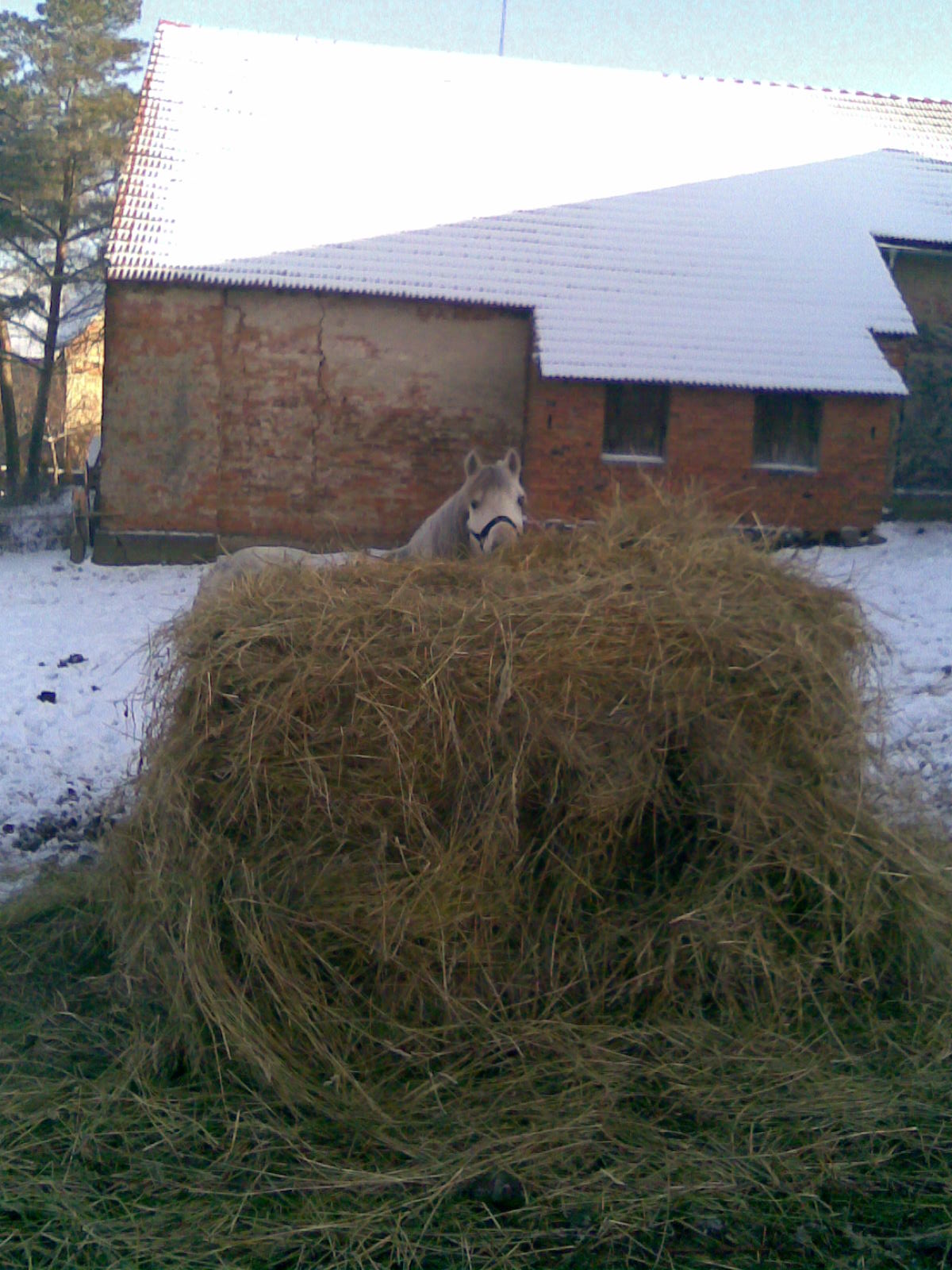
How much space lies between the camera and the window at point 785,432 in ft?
48.4

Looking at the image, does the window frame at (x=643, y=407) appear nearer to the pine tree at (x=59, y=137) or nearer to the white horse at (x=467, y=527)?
the white horse at (x=467, y=527)

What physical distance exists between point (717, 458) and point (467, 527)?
9514mm

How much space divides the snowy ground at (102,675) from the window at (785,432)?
1.70 metres

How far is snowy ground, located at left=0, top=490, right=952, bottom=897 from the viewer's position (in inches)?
205

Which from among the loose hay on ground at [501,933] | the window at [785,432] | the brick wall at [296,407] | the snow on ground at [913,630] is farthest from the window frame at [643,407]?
the loose hay on ground at [501,933]

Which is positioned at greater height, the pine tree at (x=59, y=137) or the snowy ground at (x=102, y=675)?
the pine tree at (x=59, y=137)

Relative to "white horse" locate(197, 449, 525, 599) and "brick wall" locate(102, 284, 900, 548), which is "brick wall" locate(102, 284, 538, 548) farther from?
"white horse" locate(197, 449, 525, 599)

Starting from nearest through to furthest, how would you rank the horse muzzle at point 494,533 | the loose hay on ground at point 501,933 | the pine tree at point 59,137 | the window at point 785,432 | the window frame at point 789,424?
the loose hay on ground at point 501,933
the horse muzzle at point 494,533
the window frame at point 789,424
the window at point 785,432
the pine tree at point 59,137

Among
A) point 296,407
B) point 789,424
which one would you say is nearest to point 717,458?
point 789,424

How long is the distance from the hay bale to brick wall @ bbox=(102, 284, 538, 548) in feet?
34.0

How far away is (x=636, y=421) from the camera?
14.5m

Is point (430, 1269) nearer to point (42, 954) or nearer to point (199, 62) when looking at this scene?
point (42, 954)

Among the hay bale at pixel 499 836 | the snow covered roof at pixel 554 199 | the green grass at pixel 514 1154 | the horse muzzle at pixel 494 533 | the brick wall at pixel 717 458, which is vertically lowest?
the green grass at pixel 514 1154

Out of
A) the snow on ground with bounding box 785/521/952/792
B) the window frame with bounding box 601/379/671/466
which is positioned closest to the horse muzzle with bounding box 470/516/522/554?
the snow on ground with bounding box 785/521/952/792
